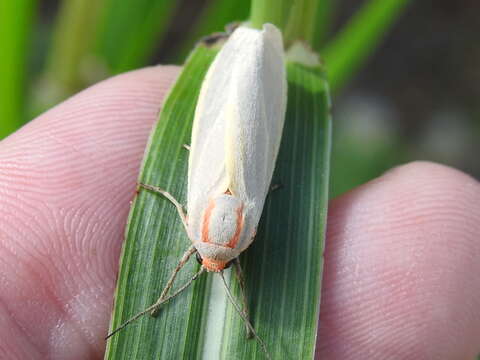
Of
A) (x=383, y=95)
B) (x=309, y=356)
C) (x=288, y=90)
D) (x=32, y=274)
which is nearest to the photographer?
(x=309, y=356)

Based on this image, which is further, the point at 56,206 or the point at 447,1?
the point at 447,1

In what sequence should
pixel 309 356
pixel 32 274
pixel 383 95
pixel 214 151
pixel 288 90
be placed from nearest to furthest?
1. pixel 309 356
2. pixel 32 274
3. pixel 214 151
4. pixel 288 90
5. pixel 383 95

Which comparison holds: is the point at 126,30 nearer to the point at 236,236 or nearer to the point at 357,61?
the point at 357,61

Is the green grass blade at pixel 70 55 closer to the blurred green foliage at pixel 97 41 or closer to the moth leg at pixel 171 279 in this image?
the blurred green foliage at pixel 97 41

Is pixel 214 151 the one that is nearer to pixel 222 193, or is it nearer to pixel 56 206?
pixel 222 193

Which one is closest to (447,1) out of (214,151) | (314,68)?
(314,68)
